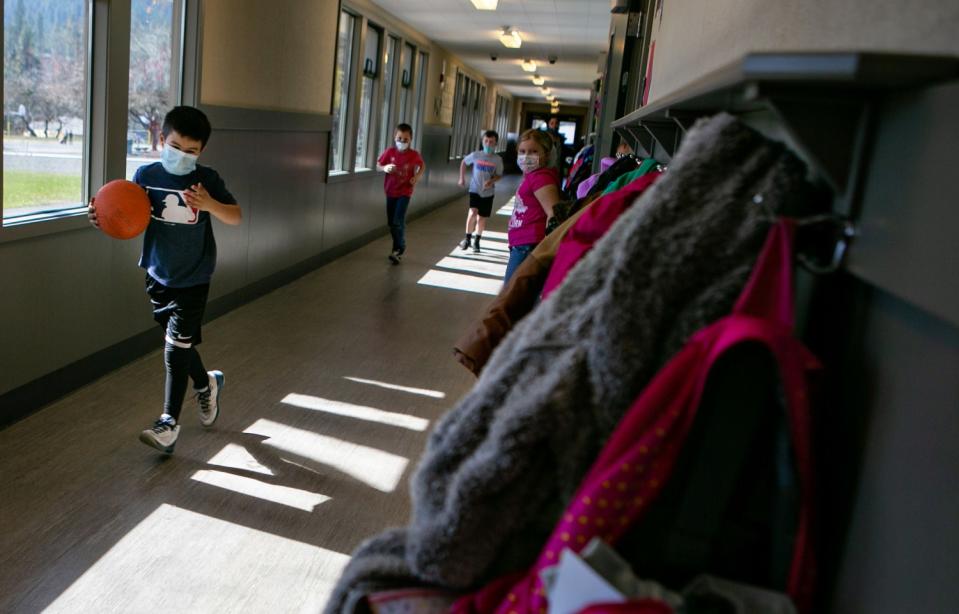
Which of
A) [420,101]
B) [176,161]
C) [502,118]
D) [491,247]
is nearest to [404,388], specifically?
[176,161]

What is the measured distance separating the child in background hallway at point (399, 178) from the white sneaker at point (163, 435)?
5386mm

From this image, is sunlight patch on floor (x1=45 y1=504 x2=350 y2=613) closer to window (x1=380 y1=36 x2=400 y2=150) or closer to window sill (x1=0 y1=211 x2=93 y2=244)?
window sill (x1=0 y1=211 x2=93 y2=244)

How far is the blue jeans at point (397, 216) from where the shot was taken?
28.1 feet

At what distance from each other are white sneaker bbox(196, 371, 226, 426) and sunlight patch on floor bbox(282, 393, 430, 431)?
0.46 meters

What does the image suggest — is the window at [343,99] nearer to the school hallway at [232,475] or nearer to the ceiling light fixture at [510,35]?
the ceiling light fixture at [510,35]

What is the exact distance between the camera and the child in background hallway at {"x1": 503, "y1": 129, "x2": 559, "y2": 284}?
177 inches

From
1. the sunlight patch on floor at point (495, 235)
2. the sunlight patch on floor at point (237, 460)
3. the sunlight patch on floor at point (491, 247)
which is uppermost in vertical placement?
the sunlight patch on floor at point (495, 235)

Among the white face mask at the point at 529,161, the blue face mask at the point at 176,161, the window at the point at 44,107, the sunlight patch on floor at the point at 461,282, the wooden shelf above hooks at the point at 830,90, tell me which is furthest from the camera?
the sunlight patch on floor at the point at 461,282

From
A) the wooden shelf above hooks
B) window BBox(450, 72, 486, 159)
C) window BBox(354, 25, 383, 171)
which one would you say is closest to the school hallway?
the wooden shelf above hooks

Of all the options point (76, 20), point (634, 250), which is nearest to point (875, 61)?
point (634, 250)

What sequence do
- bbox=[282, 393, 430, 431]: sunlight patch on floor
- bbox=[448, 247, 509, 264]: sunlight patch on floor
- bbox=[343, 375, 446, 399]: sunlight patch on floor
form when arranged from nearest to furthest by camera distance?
bbox=[282, 393, 430, 431]: sunlight patch on floor < bbox=[343, 375, 446, 399]: sunlight patch on floor < bbox=[448, 247, 509, 264]: sunlight patch on floor

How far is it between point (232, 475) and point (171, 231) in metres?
1.00

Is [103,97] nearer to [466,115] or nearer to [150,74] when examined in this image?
[150,74]

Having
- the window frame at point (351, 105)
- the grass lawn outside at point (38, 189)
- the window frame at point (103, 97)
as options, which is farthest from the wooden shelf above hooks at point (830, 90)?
the window frame at point (351, 105)
